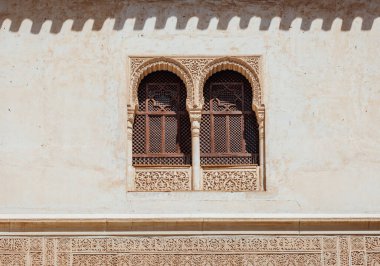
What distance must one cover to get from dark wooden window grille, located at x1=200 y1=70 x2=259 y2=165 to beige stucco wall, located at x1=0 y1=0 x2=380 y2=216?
0.25 meters

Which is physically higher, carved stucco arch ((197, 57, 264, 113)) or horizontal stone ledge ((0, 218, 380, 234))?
carved stucco arch ((197, 57, 264, 113))

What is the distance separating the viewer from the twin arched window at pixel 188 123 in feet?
27.5

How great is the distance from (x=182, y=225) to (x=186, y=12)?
80.1 inches

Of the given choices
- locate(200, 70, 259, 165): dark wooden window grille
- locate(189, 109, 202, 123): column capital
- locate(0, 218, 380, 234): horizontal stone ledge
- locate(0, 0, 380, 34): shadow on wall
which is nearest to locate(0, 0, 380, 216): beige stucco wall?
locate(0, 0, 380, 34): shadow on wall

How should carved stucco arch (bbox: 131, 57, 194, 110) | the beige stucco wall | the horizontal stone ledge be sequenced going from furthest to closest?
carved stucco arch (bbox: 131, 57, 194, 110) → the beige stucco wall → the horizontal stone ledge

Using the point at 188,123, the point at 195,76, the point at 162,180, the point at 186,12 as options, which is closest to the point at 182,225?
the point at 162,180

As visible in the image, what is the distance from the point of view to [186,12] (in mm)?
8492

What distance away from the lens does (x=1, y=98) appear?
8.29m

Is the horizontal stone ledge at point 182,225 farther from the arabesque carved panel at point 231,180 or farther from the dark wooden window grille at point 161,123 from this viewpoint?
the dark wooden window grille at point 161,123

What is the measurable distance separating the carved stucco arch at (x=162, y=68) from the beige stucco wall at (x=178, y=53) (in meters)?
0.09

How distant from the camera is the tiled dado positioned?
791 centimetres

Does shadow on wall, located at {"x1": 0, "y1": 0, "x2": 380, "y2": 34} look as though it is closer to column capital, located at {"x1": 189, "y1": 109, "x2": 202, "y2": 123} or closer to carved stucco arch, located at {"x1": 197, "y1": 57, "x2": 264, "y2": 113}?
carved stucco arch, located at {"x1": 197, "y1": 57, "x2": 264, "y2": 113}

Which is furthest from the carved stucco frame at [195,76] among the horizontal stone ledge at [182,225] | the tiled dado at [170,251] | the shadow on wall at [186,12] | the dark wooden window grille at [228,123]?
the tiled dado at [170,251]

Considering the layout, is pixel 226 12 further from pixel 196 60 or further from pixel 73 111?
pixel 73 111
